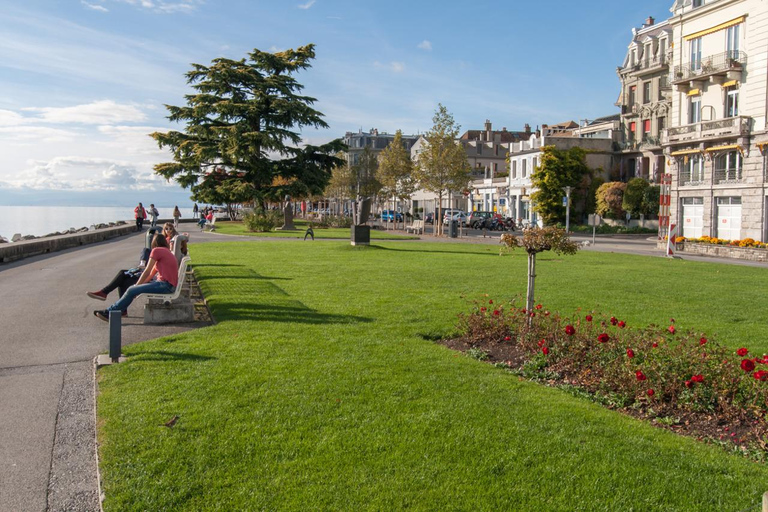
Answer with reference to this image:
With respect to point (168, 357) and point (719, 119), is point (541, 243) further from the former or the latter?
point (719, 119)

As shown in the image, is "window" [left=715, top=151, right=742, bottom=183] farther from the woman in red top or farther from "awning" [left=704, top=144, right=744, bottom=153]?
the woman in red top

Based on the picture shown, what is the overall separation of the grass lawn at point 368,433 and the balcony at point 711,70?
3318 centimetres

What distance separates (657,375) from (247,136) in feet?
143

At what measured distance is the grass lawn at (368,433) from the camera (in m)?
4.09

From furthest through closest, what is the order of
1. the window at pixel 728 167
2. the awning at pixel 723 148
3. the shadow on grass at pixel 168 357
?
the window at pixel 728 167, the awning at pixel 723 148, the shadow on grass at pixel 168 357

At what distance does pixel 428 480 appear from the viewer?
4.25m

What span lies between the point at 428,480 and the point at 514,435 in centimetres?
113

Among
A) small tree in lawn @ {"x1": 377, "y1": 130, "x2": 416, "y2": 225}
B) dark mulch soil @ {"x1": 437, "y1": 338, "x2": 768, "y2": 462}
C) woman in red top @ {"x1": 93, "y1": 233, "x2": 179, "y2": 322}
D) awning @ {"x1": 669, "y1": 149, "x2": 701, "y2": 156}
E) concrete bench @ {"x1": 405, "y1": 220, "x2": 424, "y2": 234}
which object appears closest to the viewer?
dark mulch soil @ {"x1": 437, "y1": 338, "x2": 768, "y2": 462}

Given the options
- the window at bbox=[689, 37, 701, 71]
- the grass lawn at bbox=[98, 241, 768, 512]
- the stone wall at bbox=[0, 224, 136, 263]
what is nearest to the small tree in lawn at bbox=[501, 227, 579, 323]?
the grass lawn at bbox=[98, 241, 768, 512]

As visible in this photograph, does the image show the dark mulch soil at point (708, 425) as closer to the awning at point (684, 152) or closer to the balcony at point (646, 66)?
the awning at point (684, 152)

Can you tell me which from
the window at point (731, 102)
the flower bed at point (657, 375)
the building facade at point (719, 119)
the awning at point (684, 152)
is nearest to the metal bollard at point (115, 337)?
the flower bed at point (657, 375)

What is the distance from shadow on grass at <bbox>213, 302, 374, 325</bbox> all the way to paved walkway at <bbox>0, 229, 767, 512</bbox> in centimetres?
88

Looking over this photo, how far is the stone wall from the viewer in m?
21.1

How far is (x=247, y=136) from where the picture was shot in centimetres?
4656
